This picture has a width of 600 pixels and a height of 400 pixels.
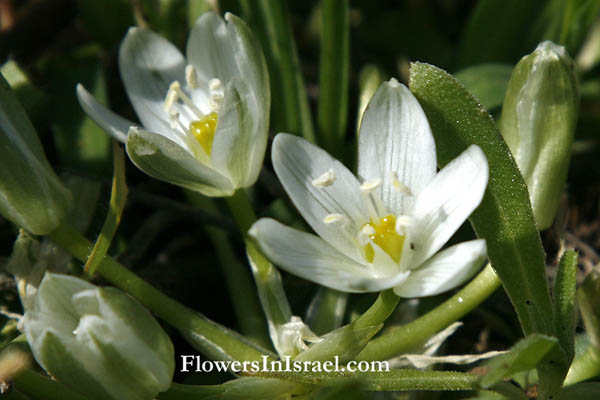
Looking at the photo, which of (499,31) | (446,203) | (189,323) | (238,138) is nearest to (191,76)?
(238,138)

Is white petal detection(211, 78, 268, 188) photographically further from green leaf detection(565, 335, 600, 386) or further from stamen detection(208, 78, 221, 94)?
green leaf detection(565, 335, 600, 386)

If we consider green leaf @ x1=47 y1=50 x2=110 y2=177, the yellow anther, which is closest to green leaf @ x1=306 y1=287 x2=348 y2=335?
the yellow anther

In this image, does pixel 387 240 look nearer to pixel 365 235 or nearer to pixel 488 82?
pixel 365 235

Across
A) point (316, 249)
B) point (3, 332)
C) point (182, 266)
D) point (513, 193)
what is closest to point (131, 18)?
point (182, 266)

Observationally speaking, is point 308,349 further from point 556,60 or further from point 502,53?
point 502,53

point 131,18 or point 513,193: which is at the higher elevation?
point 131,18

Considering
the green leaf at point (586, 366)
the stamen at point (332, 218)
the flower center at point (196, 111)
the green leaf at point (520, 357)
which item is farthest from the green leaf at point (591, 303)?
the flower center at point (196, 111)

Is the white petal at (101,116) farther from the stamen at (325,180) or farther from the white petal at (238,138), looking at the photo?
the stamen at (325,180)
